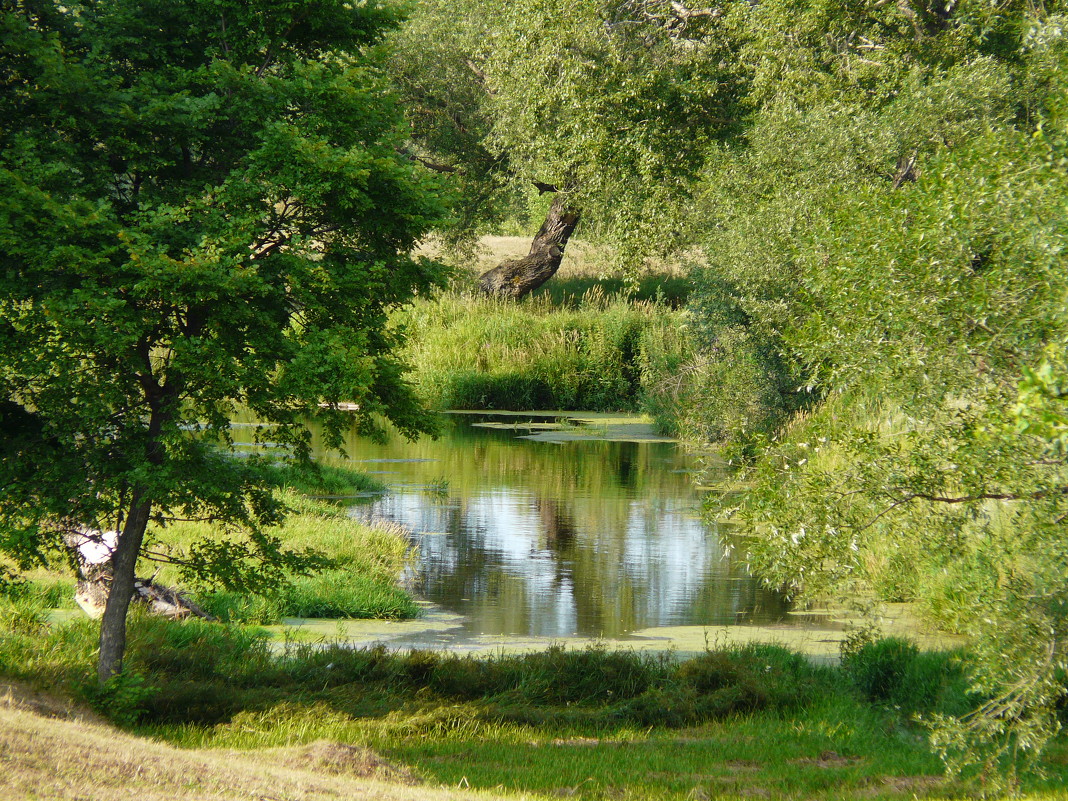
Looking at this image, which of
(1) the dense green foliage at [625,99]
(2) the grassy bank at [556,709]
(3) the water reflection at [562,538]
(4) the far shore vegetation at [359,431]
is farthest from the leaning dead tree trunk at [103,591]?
(1) the dense green foliage at [625,99]

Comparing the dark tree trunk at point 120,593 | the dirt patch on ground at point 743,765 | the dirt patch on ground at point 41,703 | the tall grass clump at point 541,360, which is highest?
the tall grass clump at point 541,360

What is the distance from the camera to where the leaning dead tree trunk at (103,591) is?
379 inches

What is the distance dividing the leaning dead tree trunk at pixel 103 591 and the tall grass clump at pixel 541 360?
2151 cm

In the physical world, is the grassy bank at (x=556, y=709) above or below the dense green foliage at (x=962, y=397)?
below

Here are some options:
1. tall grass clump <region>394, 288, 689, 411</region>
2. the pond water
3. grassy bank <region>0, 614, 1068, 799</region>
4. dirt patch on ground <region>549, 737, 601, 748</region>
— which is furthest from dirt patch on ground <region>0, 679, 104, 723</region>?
tall grass clump <region>394, 288, 689, 411</region>

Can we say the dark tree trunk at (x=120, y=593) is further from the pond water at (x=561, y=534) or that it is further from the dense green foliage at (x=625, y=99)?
the dense green foliage at (x=625, y=99)

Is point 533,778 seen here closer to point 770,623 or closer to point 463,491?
point 770,623

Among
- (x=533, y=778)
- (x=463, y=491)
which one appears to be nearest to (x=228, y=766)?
(x=533, y=778)

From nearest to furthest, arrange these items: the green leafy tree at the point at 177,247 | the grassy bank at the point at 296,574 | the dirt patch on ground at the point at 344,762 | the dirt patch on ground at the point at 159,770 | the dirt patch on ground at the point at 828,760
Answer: the dirt patch on ground at the point at 159,770 → the dirt patch on ground at the point at 344,762 → the green leafy tree at the point at 177,247 → the dirt patch on ground at the point at 828,760 → the grassy bank at the point at 296,574

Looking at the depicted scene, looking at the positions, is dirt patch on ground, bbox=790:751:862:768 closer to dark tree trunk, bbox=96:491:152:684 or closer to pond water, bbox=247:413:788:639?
pond water, bbox=247:413:788:639

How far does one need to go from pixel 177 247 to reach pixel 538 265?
3205 cm

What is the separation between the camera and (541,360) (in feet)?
107

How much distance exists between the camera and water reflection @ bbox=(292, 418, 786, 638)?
12047 mm

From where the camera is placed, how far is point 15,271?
22.8 feet
